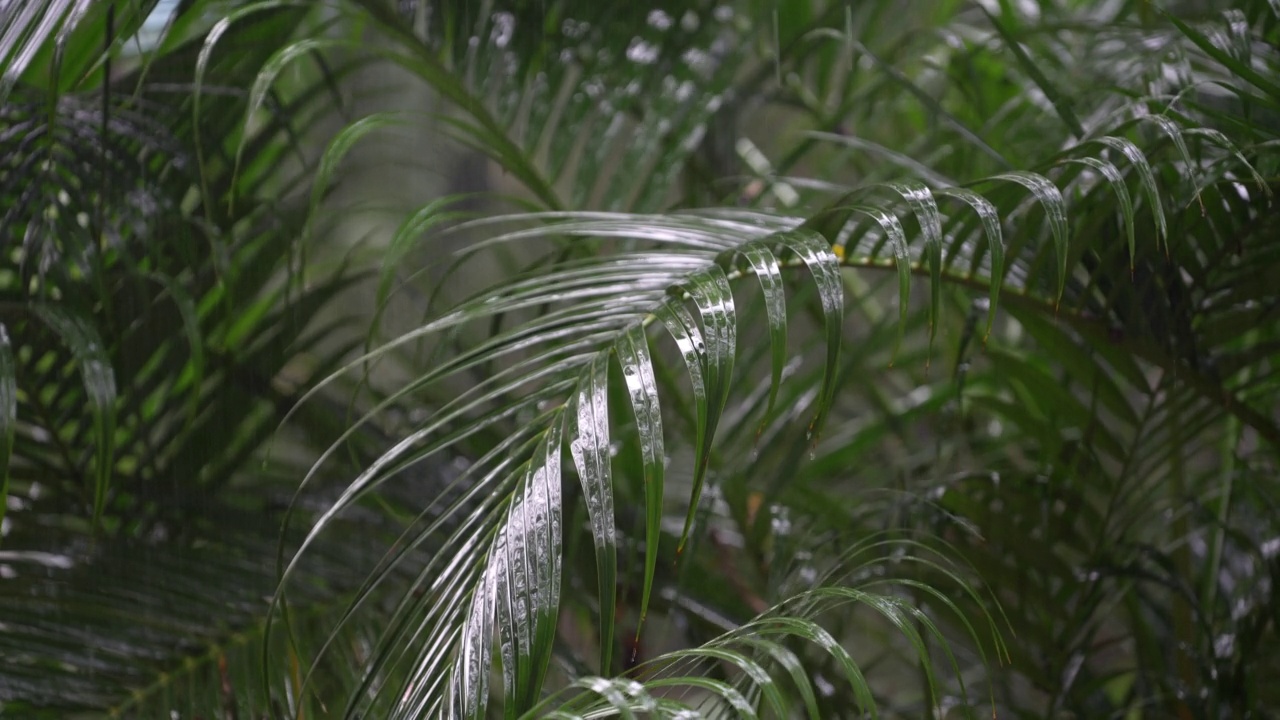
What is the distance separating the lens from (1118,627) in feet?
5.96

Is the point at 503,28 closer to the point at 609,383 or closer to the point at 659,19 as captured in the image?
the point at 659,19

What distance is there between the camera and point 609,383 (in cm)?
93

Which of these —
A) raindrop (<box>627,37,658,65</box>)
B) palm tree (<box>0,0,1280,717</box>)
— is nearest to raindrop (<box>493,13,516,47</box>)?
palm tree (<box>0,0,1280,717</box>)

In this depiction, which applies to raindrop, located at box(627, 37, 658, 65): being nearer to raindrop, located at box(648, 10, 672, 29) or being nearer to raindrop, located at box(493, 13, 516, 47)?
raindrop, located at box(648, 10, 672, 29)

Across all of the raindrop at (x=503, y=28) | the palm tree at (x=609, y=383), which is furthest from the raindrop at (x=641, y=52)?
the raindrop at (x=503, y=28)

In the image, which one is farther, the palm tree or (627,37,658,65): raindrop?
(627,37,658,65): raindrop

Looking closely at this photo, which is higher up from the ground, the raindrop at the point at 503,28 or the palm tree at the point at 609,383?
the raindrop at the point at 503,28

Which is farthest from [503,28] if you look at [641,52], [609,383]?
[609,383]

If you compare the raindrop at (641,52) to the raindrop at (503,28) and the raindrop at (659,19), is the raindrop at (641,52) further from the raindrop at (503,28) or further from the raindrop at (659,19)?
the raindrop at (503,28)

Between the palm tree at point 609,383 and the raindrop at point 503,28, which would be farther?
the raindrop at point 503,28

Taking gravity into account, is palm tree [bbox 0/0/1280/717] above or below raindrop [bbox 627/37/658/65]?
below

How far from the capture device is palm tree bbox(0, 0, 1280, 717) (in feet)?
1.81

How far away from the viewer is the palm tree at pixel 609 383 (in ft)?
1.81

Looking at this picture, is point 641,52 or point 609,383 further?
point 641,52
